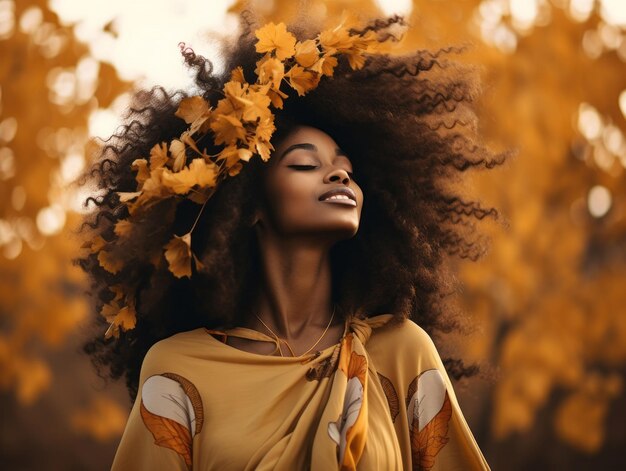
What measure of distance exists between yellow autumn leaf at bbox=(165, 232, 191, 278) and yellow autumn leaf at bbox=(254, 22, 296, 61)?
21.9 inches

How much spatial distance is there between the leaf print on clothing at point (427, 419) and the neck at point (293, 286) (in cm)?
32

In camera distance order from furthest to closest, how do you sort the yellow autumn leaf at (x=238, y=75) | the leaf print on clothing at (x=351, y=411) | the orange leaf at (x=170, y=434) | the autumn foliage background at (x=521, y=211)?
the autumn foliage background at (x=521, y=211) < the yellow autumn leaf at (x=238, y=75) < the orange leaf at (x=170, y=434) < the leaf print on clothing at (x=351, y=411)

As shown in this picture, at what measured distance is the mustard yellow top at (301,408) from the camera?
8.98 ft

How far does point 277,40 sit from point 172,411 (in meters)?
1.03

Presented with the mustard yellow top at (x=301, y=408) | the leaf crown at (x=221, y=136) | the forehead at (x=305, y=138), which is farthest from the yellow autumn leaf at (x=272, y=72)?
the mustard yellow top at (x=301, y=408)

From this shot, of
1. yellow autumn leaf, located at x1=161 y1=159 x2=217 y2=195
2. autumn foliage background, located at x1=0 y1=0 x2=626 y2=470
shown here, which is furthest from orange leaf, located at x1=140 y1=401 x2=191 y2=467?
autumn foliage background, located at x1=0 y1=0 x2=626 y2=470

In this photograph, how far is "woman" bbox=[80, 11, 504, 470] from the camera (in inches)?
112

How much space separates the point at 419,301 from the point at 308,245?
454mm

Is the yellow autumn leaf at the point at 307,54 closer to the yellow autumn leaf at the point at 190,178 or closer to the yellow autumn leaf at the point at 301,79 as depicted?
the yellow autumn leaf at the point at 301,79

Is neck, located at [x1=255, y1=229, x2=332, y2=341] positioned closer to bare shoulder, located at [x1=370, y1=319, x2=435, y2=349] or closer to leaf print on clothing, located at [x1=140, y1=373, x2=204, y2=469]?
bare shoulder, located at [x1=370, y1=319, x2=435, y2=349]

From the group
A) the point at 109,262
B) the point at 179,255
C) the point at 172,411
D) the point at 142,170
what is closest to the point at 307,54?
the point at 142,170

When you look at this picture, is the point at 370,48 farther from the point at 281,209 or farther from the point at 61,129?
the point at 61,129

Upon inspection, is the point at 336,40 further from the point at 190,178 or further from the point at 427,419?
the point at 427,419

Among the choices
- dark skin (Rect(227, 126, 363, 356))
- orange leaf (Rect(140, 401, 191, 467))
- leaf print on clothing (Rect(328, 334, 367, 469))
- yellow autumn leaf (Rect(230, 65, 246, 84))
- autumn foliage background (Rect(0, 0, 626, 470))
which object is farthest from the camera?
autumn foliage background (Rect(0, 0, 626, 470))
